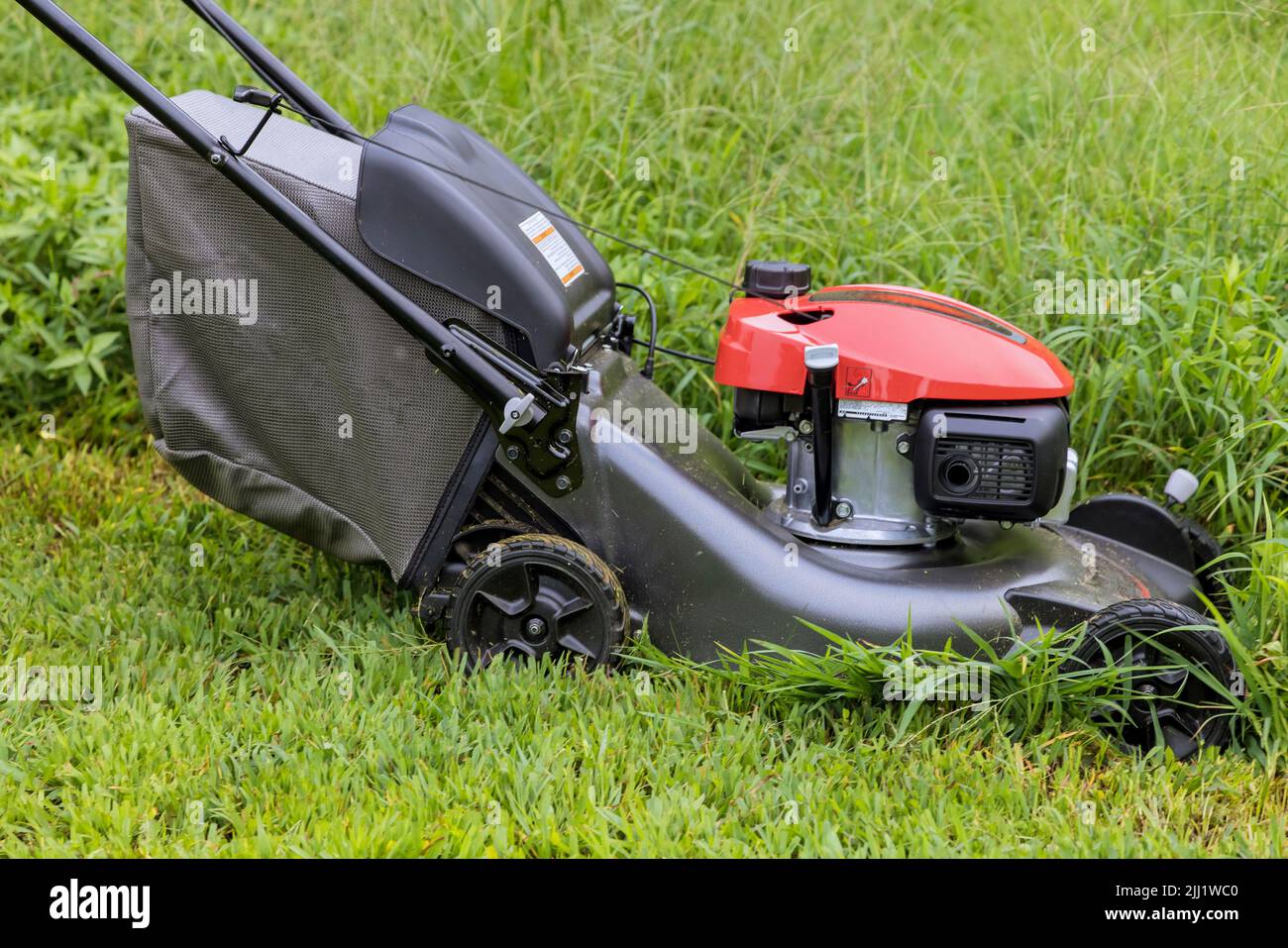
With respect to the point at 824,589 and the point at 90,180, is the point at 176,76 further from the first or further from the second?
the point at 824,589

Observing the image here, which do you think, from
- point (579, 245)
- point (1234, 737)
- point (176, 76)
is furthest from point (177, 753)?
point (176, 76)

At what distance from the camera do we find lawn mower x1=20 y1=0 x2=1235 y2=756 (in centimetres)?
241

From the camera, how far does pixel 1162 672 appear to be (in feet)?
7.70

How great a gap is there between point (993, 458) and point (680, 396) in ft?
3.79

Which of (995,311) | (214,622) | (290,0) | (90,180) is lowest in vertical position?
(214,622)

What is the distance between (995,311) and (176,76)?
2691mm

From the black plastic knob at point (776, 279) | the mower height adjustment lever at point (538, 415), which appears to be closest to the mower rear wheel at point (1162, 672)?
the black plastic knob at point (776, 279)

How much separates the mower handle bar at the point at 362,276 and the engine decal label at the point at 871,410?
1.63ft

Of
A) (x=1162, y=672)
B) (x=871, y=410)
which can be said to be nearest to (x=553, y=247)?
(x=871, y=410)

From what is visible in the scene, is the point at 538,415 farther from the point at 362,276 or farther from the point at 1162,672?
the point at 1162,672

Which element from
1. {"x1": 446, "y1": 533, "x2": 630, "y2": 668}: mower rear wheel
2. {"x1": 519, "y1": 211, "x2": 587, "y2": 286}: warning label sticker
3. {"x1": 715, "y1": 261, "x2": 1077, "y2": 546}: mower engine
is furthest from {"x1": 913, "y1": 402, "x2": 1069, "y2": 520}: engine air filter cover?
{"x1": 519, "y1": 211, "x2": 587, "y2": 286}: warning label sticker

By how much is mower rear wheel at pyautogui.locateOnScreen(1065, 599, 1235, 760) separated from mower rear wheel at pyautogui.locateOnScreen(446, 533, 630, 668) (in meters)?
0.83

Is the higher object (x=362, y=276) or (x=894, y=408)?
(x=362, y=276)

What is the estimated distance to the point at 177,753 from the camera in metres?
2.28
